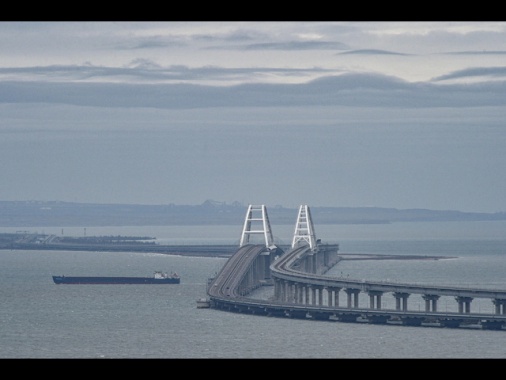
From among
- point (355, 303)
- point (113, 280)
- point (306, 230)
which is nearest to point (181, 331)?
point (355, 303)

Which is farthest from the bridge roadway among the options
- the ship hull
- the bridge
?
the ship hull

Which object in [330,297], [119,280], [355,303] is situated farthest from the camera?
[119,280]

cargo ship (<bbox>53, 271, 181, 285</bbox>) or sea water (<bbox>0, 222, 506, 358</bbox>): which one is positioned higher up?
cargo ship (<bbox>53, 271, 181, 285</bbox>)

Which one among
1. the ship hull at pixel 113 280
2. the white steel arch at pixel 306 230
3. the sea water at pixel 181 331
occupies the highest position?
the white steel arch at pixel 306 230

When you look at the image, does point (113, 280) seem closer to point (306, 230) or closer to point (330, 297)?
point (330, 297)

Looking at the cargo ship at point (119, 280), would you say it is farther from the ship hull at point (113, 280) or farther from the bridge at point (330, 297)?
the bridge at point (330, 297)

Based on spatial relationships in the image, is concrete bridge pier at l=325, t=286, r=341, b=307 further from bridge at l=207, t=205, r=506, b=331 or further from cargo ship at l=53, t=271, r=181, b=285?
cargo ship at l=53, t=271, r=181, b=285

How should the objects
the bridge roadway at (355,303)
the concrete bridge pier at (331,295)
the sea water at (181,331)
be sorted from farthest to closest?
1. the concrete bridge pier at (331,295)
2. the bridge roadway at (355,303)
3. the sea water at (181,331)

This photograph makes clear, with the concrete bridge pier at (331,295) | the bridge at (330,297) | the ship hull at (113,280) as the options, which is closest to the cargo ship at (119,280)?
the ship hull at (113,280)

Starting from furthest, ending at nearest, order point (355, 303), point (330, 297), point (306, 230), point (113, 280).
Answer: point (306, 230) → point (113, 280) → point (330, 297) → point (355, 303)
